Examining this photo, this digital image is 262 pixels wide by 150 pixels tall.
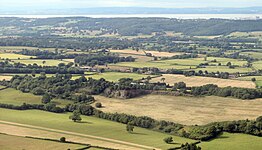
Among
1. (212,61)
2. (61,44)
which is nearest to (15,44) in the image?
(61,44)

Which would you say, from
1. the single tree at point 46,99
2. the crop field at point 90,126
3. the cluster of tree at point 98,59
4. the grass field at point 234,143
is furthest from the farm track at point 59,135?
the cluster of tree at point 98,59

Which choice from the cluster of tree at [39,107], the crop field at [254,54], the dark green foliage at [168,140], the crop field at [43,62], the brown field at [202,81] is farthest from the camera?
the crop field at [254,54]

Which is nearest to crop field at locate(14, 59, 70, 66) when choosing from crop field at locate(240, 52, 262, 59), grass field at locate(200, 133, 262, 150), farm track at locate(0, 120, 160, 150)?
farm track at locate(0, 120, 160, 150)

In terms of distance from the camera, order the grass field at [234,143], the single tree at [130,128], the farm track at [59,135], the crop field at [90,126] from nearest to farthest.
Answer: the grass field at [234,143], the farm track at [59,135], the crop field at [90,126], the single tree at [130,128]

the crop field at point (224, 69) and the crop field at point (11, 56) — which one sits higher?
the crop field at point (224, 69)

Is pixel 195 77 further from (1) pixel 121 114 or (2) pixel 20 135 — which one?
(2) pixel 20 135

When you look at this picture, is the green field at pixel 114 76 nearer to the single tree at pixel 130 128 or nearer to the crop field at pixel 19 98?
the crop field at pixel 19 98

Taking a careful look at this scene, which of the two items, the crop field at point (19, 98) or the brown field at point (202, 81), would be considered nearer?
the crop field at point (19, 98)
